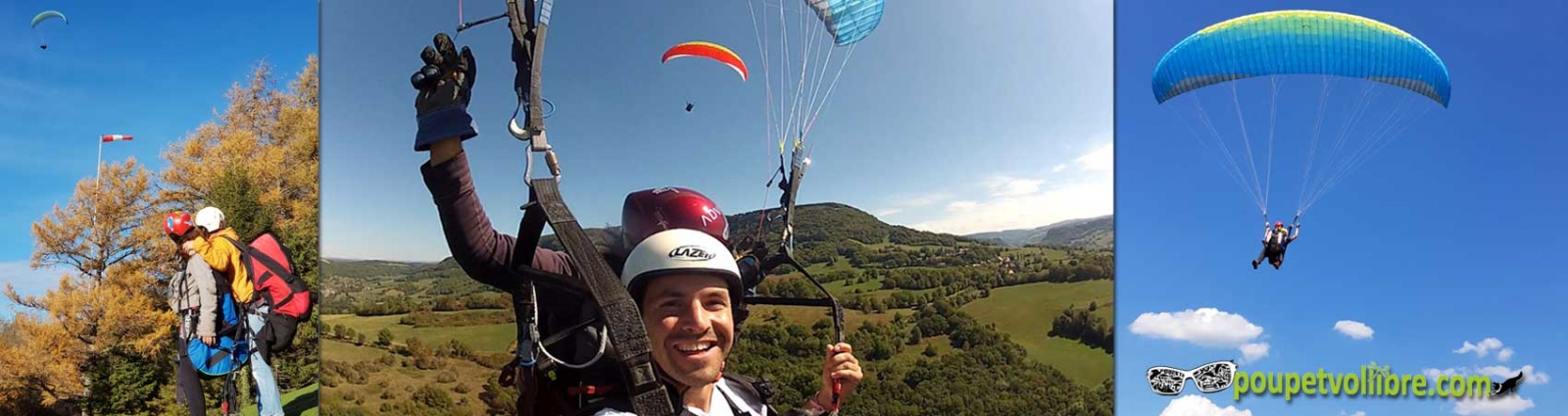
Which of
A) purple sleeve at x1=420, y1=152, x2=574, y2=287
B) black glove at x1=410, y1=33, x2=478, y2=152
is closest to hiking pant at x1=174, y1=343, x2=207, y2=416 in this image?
purple sleeve at x1=420, y1=152, x2=574, y2=287

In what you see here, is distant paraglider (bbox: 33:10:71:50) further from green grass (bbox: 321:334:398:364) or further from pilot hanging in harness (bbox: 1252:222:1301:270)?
pilot hanging in harness (bbox: 1252:222:1301:270)

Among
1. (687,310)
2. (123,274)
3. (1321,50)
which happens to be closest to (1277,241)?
(1321,50)

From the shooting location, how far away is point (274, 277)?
4398 mm

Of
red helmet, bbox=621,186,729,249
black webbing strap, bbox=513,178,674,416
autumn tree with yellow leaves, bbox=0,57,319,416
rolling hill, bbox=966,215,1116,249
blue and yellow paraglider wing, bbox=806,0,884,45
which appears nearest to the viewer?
black webbing strap, bbox=513,178,674,416

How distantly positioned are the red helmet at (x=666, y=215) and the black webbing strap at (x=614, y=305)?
0.40 metres

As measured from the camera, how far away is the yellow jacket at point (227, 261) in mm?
4191

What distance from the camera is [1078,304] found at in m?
5.72

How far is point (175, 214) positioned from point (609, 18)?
6.91 ft

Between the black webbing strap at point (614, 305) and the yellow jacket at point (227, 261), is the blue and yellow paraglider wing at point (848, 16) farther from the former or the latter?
the yellow jacket at point (227, 261)

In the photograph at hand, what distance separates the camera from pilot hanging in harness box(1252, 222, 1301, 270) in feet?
15.8

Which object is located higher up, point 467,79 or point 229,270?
point 467,79

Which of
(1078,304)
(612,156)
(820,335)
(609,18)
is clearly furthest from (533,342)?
(1078,304)

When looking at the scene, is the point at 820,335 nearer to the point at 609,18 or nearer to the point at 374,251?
the point at 609,18

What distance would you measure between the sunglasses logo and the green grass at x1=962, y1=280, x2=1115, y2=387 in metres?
0.58
